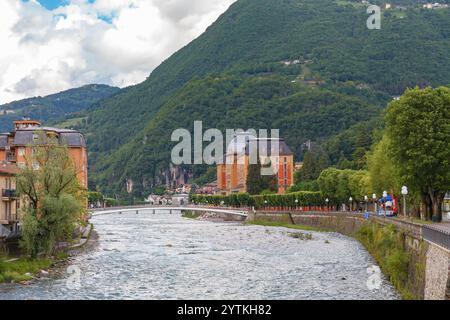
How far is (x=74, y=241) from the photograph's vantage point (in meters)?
74.8

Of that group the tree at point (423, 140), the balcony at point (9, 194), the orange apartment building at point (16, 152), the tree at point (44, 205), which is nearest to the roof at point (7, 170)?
the orange apartment building at point (16, 152)

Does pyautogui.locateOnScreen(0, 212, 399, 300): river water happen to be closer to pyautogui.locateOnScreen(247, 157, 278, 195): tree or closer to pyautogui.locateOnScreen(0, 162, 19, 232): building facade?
pyautogui.locateOnScreen(0, 162, 19, 232): building facade

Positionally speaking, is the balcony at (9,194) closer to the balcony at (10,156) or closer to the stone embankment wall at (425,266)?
the stone embankment wall at (425,266)

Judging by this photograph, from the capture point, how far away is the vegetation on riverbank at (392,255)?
126ft

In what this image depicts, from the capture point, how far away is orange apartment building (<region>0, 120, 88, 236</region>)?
59.5m

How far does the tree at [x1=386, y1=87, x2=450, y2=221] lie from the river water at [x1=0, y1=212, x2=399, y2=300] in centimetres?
868

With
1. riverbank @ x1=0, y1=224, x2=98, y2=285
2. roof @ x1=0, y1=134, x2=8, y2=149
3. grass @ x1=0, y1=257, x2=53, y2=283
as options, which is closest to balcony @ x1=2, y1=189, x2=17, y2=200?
riverbank @ x1=0, y1=224, x2=98, y2=285

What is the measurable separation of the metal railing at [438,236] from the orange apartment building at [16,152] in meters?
35.8

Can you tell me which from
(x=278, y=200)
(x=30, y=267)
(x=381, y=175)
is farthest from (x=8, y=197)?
(x=278, y=200)

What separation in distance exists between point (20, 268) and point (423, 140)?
36.8 meters
